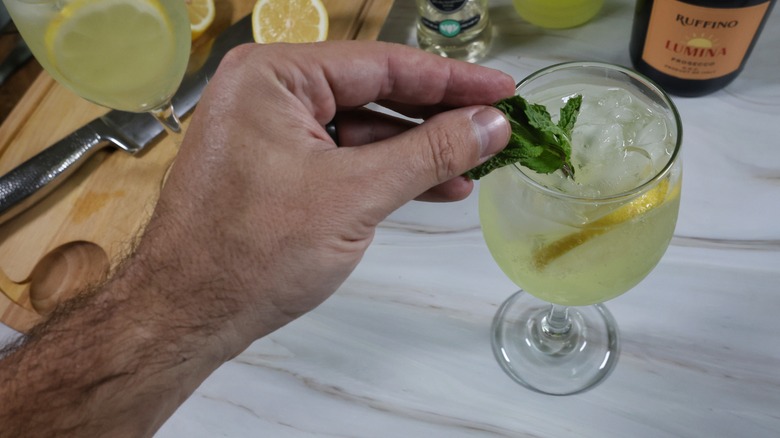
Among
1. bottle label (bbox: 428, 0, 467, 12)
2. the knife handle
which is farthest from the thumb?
the knife handle

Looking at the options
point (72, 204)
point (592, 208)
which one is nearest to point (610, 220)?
point (592, 208)

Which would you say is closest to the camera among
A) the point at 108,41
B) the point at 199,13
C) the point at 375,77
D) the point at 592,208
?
the point at 592,208

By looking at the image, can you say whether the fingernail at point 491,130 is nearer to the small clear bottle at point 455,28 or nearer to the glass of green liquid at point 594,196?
the glass of green liquid at point 594,196

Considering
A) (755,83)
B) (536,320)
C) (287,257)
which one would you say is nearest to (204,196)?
(287,257)

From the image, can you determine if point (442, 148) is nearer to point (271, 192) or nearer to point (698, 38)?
point (271, 192)

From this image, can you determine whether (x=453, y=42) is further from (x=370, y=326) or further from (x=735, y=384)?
(x=735, y=384)

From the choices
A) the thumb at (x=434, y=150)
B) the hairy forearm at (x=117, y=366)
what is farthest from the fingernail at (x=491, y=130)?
the hairy forearm at (x=117, y=366)

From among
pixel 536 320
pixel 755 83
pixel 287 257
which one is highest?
pixel 287 257

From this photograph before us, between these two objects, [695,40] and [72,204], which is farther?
[72,204]
